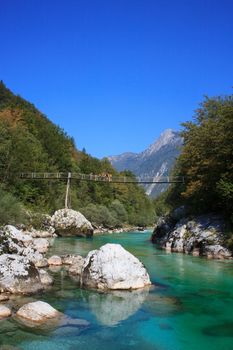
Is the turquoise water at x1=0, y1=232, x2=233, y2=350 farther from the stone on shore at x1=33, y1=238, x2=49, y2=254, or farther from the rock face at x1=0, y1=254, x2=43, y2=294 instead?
the stone on shore at x1=33, y1=238, x2=49, y2=254

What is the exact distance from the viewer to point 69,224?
4147 centimetres

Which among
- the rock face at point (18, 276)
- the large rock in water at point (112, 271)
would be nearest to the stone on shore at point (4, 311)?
the rock face at point (18, 276)

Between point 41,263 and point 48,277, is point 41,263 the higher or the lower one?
the higher one

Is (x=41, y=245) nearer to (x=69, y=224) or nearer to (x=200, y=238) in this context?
(x=200, y=238)

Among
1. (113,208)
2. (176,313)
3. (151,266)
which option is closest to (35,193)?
(113,208)

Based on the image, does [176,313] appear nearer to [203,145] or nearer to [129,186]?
[203,145]

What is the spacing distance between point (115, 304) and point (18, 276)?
3.19 m

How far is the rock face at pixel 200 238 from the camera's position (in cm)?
2484

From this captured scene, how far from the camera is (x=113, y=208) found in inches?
2726

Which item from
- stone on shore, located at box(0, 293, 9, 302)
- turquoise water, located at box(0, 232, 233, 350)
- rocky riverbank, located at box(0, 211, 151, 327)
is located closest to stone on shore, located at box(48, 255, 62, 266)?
rocky riverbank, located at box(0, 211, 151, 327)

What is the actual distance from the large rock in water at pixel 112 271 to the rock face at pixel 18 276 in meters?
2.00

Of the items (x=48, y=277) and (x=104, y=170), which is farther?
(x=104, y=170)

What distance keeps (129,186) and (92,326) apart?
263 feet

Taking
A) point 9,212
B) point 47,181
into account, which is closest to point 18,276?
point 9,212
